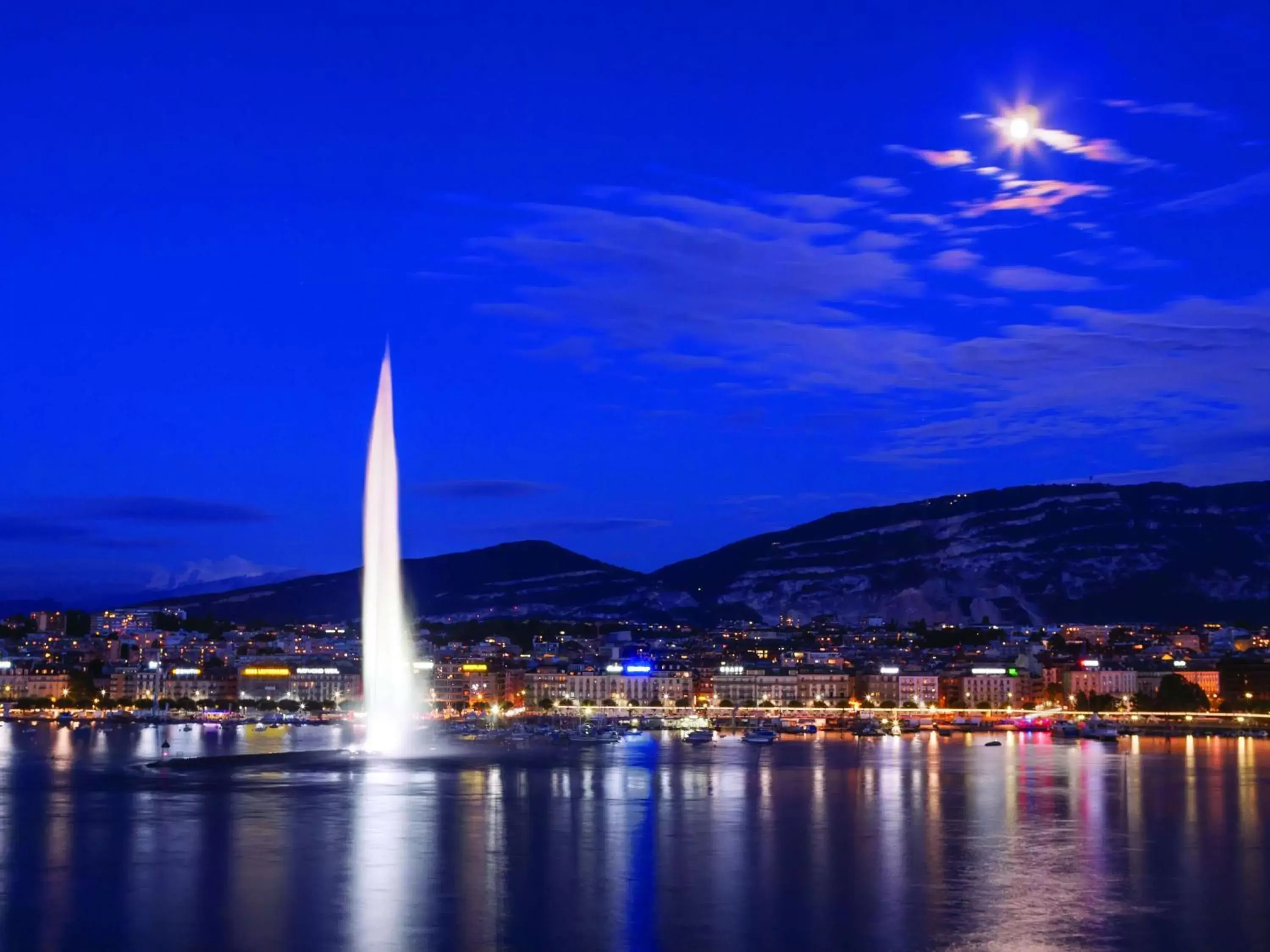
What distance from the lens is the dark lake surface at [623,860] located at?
1958 cm

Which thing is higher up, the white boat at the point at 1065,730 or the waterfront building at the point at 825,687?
the waterfront building at the point at 825,687

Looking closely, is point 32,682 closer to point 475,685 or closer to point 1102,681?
point 475,685

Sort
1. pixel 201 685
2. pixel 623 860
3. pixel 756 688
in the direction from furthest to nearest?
pixel 756 688
pixel 201 685
pixel 623 860

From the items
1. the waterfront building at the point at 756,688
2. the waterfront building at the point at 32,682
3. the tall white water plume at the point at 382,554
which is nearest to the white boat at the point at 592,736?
the tall white water plume at the point at 382,554

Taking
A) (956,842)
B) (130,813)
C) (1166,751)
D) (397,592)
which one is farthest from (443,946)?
(1166,751)

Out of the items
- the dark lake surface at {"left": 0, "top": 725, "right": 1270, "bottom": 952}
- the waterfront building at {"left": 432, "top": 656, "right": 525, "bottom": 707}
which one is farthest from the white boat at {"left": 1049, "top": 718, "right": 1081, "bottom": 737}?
the waterfront building at {"left": 432, "top": 656, "right": 525, "bottom": 707}

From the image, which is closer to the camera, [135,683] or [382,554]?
[382,554]

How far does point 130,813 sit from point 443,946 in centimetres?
1533

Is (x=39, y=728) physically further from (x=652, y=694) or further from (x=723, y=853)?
(x=723, y=853)

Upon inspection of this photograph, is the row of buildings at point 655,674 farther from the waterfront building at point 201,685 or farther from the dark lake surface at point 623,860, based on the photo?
the dark lake surface at point 623,860

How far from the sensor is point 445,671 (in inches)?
5010

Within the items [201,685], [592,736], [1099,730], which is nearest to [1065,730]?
[1099,730]

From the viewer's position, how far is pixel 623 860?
25.6 metres

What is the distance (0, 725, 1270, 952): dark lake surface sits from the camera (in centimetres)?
1958
